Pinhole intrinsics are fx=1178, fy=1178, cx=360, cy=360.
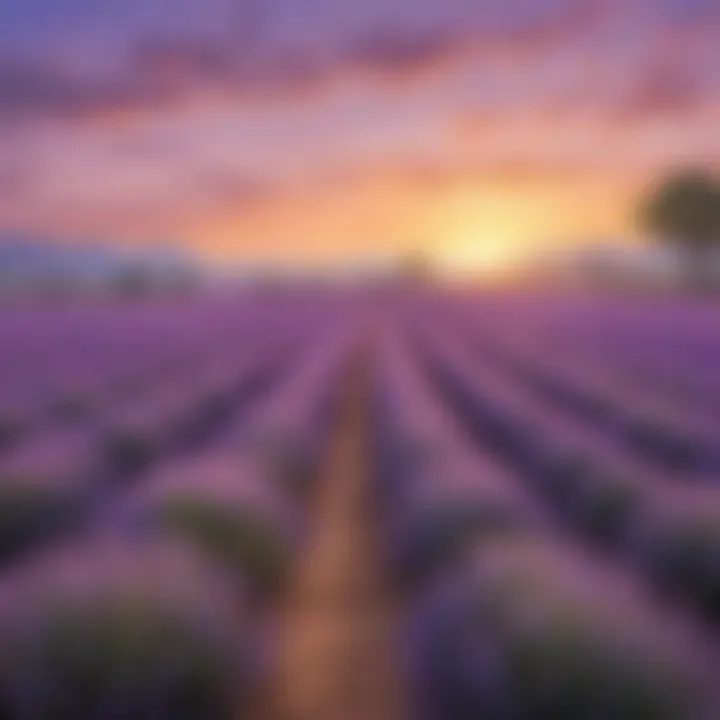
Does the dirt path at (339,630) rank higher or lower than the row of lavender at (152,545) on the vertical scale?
lower

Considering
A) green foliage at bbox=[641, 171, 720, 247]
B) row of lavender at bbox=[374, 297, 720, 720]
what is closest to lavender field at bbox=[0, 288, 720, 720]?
row of lavender at bbox=[374, 297, 720, 720]

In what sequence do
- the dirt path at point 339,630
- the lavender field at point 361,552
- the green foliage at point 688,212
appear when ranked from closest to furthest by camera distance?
the lavender field at point 361,552 → the dirt path at point 339,630 → the green foliage at point 688,212

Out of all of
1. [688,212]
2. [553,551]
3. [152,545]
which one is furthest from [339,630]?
[688,212]

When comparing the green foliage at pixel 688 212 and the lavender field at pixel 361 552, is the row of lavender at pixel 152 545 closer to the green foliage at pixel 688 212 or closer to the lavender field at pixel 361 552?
the lavender field at pixel 361 552

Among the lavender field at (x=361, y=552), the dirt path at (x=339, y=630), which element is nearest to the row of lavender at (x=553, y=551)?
the lavender field at (x=361, y=552)

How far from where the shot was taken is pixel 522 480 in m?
9.18

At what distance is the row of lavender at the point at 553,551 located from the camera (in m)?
3.91

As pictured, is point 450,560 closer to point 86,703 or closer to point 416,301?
point 86,703

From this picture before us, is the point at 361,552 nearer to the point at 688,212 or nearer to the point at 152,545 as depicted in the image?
the point at 152,545

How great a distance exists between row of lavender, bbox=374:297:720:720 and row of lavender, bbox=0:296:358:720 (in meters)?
0.81

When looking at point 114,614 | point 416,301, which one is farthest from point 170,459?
point 416,301

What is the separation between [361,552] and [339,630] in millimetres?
1438

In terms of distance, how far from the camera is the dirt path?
203 inches

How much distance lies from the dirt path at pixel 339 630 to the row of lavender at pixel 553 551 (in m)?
0.21
